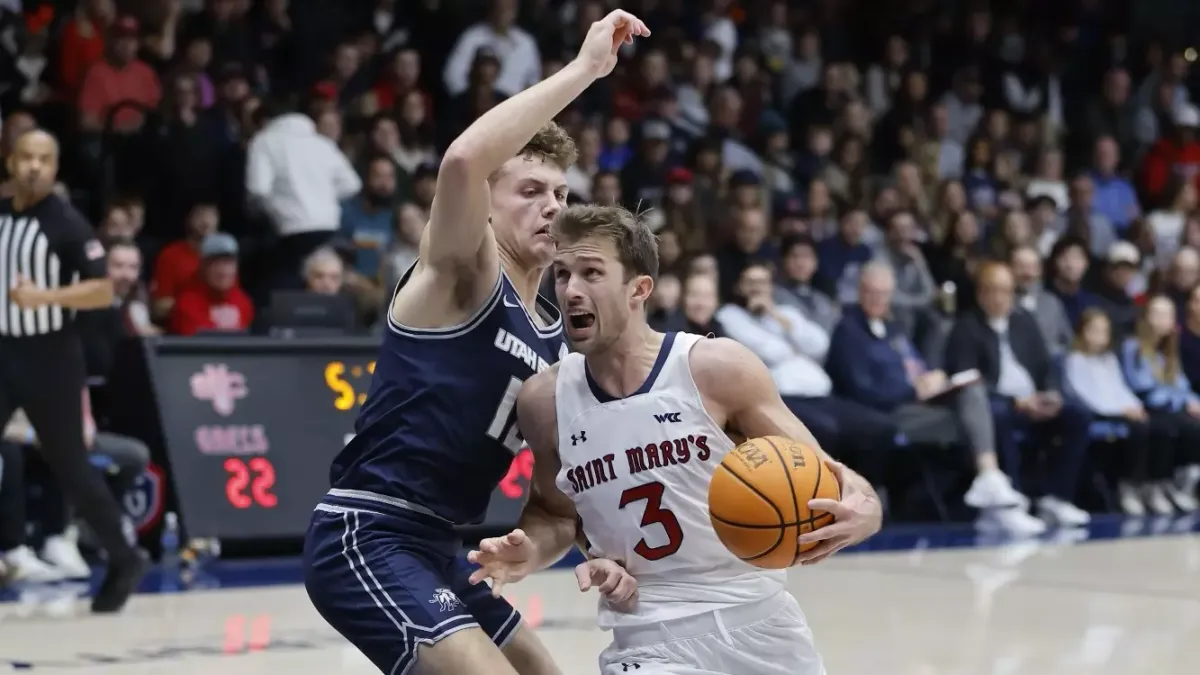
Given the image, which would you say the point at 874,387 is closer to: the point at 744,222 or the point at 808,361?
the point at 808,361

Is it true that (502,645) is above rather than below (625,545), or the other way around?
below

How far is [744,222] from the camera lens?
42.7ft

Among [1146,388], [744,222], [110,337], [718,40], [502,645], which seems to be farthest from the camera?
[718,40]

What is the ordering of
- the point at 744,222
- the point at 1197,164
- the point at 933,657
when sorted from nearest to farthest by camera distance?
the point at 933,657
the point at 744,222
the point at 1197,164

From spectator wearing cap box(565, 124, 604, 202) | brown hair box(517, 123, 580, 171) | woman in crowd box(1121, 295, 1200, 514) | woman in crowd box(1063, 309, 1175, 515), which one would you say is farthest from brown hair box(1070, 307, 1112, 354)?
brown hair box(517, 123, 580, 171)

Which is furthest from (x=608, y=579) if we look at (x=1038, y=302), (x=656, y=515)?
(x=1038, y=302)

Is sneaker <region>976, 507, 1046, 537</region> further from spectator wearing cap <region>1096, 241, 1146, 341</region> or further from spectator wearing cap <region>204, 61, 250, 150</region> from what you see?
spectator wearing cap <region>204, 61, 250, 150</region>

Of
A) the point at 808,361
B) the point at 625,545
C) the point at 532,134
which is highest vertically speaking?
the point at 532,134

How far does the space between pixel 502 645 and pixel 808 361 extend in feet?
25.7

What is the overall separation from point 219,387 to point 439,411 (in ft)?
19.7

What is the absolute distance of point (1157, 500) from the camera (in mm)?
13828

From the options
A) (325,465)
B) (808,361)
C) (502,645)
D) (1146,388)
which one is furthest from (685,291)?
(502,645)

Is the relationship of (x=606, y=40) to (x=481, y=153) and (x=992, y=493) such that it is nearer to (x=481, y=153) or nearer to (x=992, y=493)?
(x=481, y=153)

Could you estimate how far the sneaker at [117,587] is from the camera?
7867 mm
